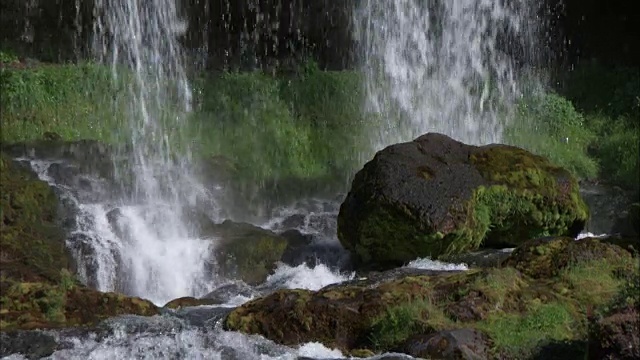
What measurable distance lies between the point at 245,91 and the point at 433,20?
15.8 feet

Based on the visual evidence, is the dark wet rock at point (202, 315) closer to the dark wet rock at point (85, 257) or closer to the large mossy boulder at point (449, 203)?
the dark wet rock at point (85, 257)

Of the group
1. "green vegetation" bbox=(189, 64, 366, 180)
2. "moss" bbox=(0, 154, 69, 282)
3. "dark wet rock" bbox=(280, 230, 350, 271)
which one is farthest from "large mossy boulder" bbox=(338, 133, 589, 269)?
"green vegetation" bbox=(189, 64, 366, 180)

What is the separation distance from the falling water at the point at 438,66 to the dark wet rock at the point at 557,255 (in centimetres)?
1108

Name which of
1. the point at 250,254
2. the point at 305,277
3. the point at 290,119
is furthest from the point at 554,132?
the point at 305,277

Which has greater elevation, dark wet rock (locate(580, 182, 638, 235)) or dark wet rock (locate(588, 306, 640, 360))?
dark wet rock (locate(588, 306, 640, 360))

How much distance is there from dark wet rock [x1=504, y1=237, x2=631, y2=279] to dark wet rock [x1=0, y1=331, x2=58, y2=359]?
4945 mm

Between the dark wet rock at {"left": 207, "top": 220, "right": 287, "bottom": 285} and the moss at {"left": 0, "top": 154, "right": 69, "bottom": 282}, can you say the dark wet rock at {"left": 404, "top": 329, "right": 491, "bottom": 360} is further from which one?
the moss at {"left": 0, "top": 154, "right": 69, "bottom": 282}

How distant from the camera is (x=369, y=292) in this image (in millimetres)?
10164

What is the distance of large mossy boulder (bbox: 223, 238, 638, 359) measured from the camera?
30.6 ft

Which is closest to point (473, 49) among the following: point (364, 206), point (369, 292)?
point (364, 206)

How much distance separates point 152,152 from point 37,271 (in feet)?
27.7

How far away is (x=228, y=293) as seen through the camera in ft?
41.4

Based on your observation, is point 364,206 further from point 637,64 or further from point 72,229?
point 637,64

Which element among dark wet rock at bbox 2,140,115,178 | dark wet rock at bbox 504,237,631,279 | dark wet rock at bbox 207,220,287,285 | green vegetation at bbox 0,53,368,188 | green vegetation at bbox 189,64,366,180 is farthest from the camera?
green vegetation at bbox 189,64,366,180
